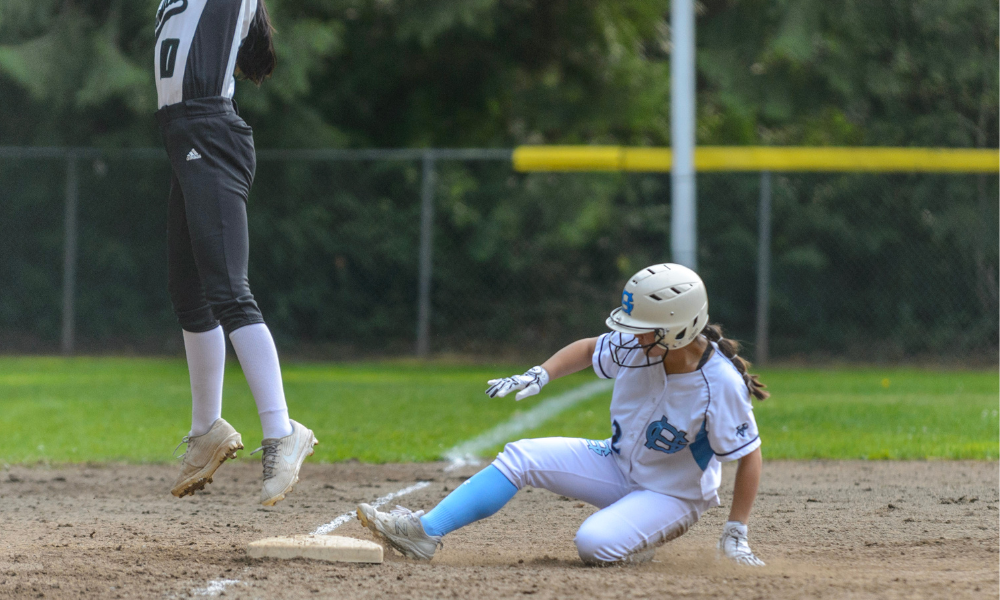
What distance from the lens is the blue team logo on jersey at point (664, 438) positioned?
148 inches

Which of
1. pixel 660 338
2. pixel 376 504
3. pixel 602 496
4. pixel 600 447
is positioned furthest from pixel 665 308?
pixel 376 504

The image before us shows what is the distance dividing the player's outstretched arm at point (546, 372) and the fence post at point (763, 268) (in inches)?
335

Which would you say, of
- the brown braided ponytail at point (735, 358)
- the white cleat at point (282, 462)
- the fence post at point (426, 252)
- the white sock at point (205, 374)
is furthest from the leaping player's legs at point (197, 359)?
the fence post at point (426, 252)

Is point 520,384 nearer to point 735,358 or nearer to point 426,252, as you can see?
point 735,358

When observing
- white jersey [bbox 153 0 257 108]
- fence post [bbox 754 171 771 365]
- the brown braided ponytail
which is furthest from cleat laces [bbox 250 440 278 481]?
fence post [bbox 754 171 771 365]

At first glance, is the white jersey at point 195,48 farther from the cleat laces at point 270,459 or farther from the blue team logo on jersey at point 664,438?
the blue team logo on jersey at point 664,438

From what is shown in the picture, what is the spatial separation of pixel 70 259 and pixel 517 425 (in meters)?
7.44

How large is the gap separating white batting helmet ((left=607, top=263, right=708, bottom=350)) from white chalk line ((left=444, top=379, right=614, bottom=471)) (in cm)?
291

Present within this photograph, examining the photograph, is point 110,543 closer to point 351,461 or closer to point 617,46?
point 351,461

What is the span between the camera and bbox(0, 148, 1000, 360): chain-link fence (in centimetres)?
1242

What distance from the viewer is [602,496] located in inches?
159

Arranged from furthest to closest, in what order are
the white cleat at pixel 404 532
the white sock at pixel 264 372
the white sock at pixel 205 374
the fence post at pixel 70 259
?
1. the fence post at pixel 70 259
2. the white sock at pixel 205 374
3. the white cleat at pixel 404 532
4. the white sock at pixel 264 372

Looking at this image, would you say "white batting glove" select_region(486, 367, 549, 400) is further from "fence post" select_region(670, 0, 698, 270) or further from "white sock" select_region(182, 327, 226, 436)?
"fence post" select_region(670, 0, 698, 270)

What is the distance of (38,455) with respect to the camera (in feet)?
22.8
